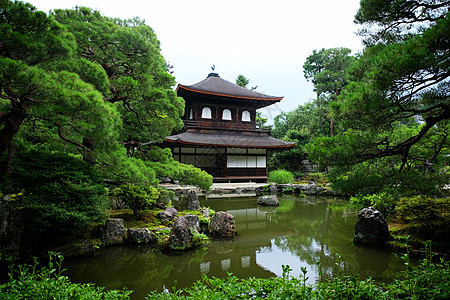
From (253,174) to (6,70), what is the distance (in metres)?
16.0

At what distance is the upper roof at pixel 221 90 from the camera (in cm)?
1720

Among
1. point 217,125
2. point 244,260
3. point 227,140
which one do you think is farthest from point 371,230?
point 217,125

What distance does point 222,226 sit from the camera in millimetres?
6672

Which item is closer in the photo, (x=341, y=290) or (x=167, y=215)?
(x=341, y=290)

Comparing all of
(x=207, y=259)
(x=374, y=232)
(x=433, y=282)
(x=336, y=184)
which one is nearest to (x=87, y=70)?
(x=207, y=259)

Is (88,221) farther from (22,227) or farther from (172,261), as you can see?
(172,261)

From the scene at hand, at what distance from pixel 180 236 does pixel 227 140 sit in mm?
11935

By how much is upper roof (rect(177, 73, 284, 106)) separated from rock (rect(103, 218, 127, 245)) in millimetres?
12031

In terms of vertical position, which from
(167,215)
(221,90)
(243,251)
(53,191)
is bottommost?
(243,251)

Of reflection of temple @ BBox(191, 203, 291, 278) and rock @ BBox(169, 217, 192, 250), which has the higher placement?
rock @ BBox(169, 217, 192, 250)

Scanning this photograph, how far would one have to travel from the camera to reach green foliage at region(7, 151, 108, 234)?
437 cm

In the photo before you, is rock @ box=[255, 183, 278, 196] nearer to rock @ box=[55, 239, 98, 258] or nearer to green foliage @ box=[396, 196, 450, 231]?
green foliage @ box=[396, 196, 450, 231]

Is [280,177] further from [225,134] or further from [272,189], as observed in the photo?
[225,134]

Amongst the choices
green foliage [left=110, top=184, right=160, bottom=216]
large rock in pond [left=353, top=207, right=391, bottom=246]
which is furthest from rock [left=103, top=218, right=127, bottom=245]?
large rock in pond [left=353, top=207, right=391, bottom=246]
